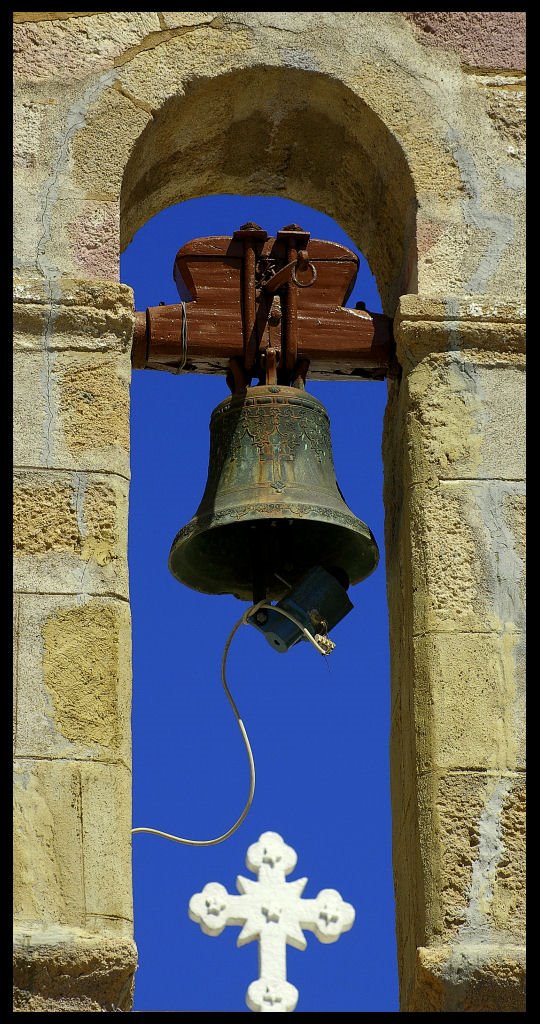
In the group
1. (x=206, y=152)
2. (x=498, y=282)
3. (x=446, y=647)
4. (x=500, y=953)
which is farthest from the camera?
(x=206, y=152)

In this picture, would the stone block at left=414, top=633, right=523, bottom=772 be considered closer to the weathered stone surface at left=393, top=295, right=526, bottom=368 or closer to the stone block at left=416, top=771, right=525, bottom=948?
the stone block at left=416, top=771, right=525, bottom=948

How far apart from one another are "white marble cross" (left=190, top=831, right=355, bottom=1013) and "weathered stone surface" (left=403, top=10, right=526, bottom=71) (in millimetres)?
2286

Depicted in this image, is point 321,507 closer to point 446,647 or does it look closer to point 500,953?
point 446,647

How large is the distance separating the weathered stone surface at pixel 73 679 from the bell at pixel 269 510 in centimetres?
51

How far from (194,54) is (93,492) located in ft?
4.39

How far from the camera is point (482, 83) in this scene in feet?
23.2

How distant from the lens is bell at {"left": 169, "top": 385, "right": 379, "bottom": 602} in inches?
259

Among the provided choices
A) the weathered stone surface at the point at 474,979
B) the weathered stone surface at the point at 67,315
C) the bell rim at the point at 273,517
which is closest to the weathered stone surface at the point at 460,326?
the bell rim at the point at 273,517

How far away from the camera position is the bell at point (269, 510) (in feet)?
21.6

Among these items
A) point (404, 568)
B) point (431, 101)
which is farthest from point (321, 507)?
point (431, 101)

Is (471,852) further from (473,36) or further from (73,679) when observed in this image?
(473,36)

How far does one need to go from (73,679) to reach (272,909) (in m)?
0.71

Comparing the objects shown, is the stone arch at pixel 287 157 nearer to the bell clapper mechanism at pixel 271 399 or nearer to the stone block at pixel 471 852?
the bell clapper mechanism at pixel 271 399

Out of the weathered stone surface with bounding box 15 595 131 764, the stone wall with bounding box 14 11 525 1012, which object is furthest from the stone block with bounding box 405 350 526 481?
the weathered stone surface with bounding box 15 595 131 764
